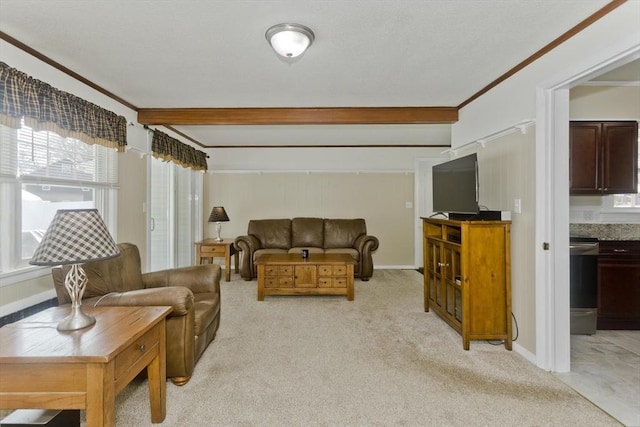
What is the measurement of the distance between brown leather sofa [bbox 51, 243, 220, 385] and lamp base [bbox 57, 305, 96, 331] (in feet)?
1.45

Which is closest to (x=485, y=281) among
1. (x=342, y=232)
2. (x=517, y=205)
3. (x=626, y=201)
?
(x=517, y=205)

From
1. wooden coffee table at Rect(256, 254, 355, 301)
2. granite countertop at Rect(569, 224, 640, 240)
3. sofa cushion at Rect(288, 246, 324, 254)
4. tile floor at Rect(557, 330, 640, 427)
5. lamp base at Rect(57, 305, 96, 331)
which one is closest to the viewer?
lamp base at Rect(57, 305, 96, 331)

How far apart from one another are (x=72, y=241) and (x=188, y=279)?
4.67ft

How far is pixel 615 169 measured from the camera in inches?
119

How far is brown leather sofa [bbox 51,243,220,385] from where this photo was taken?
79.6 inches

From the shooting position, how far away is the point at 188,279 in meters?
2.81

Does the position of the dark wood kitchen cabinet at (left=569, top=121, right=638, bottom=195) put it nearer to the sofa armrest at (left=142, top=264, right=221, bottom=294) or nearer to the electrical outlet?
the electrical outlet

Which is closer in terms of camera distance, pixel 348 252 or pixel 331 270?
pixel 331 270

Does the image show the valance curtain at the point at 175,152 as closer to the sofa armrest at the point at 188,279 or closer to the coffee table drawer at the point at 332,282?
the sofa armrest at the point at 188,279

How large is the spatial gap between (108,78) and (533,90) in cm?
354

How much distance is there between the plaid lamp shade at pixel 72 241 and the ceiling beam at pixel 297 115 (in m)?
2.45

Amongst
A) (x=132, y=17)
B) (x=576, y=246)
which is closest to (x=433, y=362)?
(x=576, y=246)

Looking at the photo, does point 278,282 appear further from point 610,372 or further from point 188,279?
point 610,372

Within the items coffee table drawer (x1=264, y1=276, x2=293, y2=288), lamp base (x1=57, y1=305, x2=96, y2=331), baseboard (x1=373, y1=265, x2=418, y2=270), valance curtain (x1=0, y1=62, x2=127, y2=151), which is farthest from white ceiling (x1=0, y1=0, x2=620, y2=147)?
baseboard (x1=373, y1=265, x2=418, y2=270)
